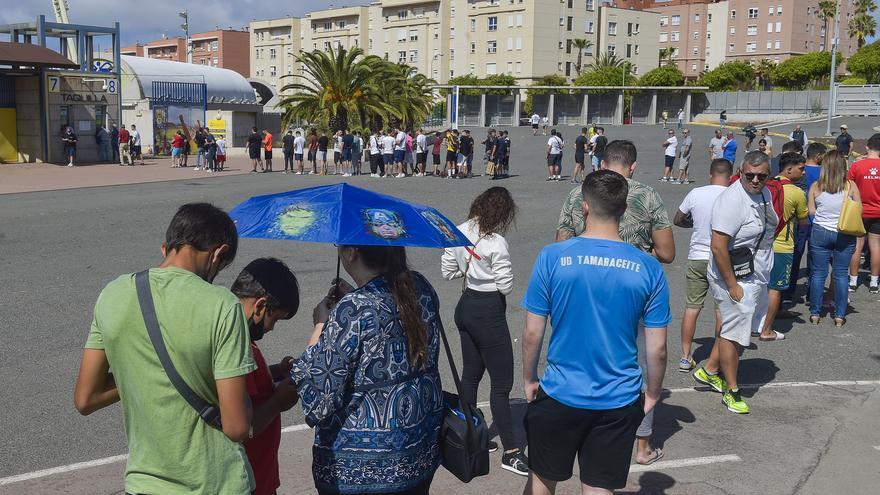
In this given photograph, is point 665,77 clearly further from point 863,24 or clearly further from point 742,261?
point 742,261

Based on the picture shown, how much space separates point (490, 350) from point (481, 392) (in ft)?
5.12

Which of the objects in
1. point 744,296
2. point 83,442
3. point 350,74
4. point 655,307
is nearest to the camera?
point 655,307

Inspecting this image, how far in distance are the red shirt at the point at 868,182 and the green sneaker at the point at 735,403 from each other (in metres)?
4.54

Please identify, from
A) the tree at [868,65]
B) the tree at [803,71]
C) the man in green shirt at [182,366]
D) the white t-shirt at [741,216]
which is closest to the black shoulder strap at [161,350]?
the man in green shirt at [182,366]

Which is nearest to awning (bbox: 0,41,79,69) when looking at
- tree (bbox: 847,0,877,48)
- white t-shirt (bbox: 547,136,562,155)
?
white t-shirt (bbox: 547,136,562,155)

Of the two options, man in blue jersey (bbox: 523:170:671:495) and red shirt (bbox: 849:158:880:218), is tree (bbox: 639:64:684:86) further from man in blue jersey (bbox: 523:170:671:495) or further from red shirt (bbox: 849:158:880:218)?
man in blue jersey (bbox: 523:170:671:495)

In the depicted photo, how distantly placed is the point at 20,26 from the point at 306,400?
35.9 metres

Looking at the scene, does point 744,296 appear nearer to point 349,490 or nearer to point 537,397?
point 537,397

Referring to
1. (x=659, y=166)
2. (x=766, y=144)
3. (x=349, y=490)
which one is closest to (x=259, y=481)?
(x=349, y=490)

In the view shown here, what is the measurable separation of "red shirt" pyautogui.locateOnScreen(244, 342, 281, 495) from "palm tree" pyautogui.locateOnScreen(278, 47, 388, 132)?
114 ft

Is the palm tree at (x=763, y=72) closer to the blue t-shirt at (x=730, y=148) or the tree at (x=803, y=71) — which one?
the tree at (x=803, y=71)

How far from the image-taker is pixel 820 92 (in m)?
66.8

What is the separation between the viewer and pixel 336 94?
123 ft

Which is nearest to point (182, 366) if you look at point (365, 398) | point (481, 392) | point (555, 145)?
point (365, 398)
